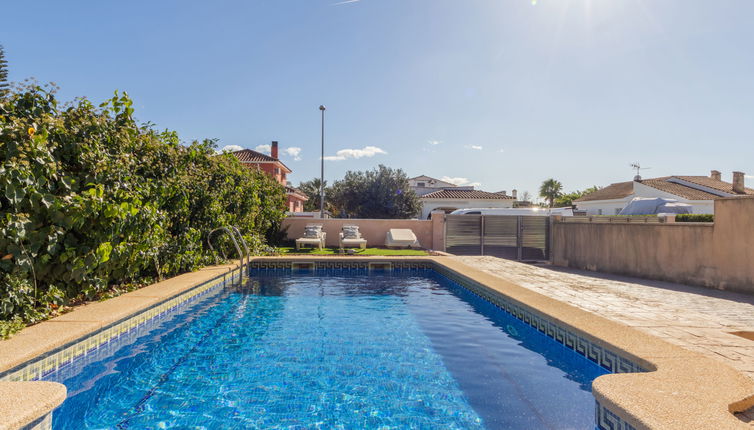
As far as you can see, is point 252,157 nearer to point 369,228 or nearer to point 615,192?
point 369,228

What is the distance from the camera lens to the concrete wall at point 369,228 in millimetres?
18016

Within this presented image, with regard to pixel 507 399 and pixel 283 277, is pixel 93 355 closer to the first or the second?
pixel 507 399

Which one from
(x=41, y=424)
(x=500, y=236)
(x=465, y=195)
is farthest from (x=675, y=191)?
(x=41, y=424)

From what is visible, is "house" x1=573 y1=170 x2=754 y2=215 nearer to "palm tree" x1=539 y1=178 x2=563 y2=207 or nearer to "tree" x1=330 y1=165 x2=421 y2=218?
"tree" x1=330 y1=165 x2=421 y2=218

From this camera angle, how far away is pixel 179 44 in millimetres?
12836

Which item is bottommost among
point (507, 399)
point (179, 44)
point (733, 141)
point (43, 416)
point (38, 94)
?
point (507, 399)

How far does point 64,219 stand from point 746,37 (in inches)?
585

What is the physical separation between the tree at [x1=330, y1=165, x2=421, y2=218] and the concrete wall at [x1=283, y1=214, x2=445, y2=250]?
1222 centimetres

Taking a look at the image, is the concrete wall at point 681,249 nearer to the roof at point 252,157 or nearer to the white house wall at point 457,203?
the white house wall at point 457,203

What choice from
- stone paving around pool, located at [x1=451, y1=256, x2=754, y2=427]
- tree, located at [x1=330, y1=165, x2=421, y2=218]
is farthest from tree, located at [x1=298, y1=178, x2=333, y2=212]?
stone paving around pool, located at [x1=451, y1=256, x2=754, y2=427]

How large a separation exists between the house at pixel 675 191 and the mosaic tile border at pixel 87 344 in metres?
32.5

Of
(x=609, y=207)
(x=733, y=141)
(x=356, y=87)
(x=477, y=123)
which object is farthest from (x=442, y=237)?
(x=609, y=207)

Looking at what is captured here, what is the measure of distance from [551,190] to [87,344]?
248ft

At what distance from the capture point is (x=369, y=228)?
723 inches
